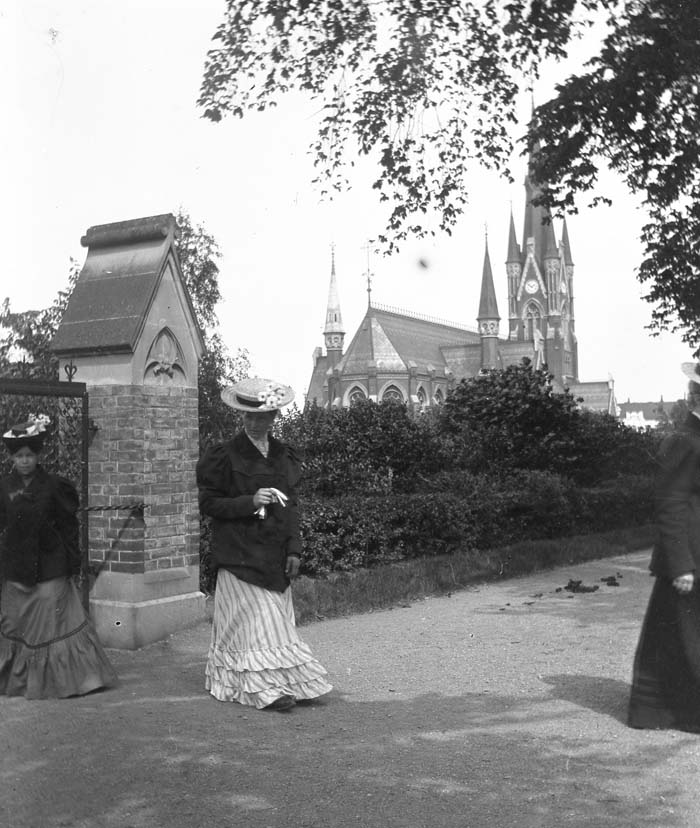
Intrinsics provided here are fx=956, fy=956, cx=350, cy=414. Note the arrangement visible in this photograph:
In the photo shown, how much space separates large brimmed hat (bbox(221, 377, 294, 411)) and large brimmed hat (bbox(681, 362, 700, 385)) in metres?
2.18

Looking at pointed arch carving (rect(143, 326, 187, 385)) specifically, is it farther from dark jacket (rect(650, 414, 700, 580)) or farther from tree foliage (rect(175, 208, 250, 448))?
tree foliage (rect(175, 208, 250, 448))

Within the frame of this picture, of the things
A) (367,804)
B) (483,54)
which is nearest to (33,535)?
(367,804)

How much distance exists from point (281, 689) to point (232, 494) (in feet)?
3.72

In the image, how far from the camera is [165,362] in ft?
23.7

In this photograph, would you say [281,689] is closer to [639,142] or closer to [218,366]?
[639,142]

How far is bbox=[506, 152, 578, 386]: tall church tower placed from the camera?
348ft

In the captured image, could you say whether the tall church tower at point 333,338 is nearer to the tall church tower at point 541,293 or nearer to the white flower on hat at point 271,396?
the tall church tower at point 541,293

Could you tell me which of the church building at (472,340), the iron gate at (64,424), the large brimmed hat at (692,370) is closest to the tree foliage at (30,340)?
the iron gate at (64,424)

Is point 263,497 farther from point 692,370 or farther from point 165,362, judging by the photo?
point 692,370

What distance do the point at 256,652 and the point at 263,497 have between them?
0.87 meters

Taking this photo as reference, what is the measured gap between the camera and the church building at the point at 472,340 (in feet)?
302

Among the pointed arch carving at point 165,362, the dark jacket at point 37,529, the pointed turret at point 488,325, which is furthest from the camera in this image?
the pointed turret at point 488,325

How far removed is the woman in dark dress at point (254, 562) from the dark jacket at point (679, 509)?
2036 millimetres

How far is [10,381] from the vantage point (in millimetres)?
5730
